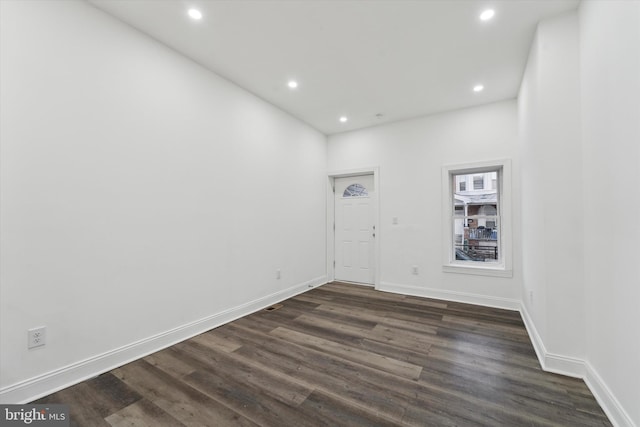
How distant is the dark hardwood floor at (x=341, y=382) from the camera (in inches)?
64.7

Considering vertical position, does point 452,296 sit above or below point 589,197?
below

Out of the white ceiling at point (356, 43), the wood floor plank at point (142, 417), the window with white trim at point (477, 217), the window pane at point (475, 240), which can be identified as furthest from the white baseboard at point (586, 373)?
the white ceiling at point (356, 43)

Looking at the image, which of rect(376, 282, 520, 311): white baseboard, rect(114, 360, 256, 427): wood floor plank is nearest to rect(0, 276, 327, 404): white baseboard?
rect(114, 360, 256, 427): wood floor plank

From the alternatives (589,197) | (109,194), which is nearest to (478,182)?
(589,197)

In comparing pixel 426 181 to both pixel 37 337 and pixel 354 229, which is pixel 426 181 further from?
pixel 37 337

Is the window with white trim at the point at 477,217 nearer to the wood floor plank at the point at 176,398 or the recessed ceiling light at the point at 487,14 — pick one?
the recessed ceiling light at the point at 487,14

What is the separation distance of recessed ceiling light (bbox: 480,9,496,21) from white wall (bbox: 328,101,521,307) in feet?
6.23

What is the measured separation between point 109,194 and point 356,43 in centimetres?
263

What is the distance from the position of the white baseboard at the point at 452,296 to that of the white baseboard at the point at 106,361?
93.7 inches

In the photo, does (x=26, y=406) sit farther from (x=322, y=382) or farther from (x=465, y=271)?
(x=465, y=271)

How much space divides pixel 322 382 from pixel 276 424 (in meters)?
0.50

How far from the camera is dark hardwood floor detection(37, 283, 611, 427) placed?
1.64 meters

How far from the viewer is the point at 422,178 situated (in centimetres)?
431

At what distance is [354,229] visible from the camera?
16.7ft
